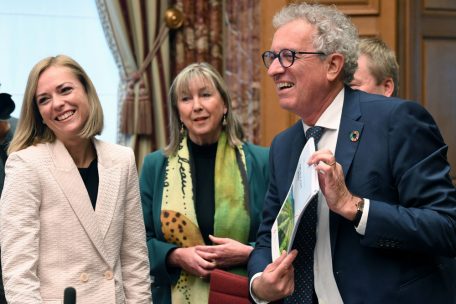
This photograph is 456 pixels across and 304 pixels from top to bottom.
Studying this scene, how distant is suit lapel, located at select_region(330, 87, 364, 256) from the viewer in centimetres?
219

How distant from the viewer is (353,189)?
2.17 meters

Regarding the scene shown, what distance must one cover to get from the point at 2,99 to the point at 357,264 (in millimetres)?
1619

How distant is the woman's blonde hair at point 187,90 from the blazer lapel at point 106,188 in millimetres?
619

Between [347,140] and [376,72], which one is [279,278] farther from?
[376,72]

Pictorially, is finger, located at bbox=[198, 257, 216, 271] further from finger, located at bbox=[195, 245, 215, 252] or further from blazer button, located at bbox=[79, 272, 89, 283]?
blazer button, located at bbox=[79, 272, 89, 283]

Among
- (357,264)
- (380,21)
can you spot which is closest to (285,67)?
(357,264)

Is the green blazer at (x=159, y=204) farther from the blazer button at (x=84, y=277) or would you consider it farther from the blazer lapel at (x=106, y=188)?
the blazer button at (x=84, y=277)

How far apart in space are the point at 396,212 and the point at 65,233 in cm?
111

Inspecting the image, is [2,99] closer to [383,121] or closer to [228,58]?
[383,121]

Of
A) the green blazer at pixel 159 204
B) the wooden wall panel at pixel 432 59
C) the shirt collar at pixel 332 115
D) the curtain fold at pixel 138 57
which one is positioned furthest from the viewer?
the curtain fold at pixel 138 57

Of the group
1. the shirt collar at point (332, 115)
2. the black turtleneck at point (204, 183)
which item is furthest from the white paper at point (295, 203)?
the black turtleneck at point (204, 183)

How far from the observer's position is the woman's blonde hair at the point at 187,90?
11.2ft

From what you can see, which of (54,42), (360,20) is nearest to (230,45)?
(360,20)

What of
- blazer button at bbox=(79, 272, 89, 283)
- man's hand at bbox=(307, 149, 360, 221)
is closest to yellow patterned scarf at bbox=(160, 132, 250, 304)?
blazer button at bbox=(79, 272, 89, 283)
